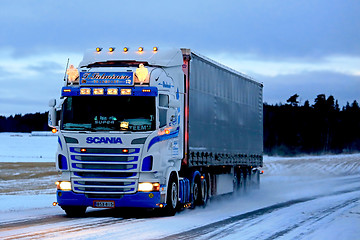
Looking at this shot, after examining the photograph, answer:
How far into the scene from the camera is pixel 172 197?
16734 millimetres

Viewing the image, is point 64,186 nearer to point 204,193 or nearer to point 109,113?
point 109,113

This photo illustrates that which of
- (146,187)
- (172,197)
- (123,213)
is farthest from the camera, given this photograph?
(123,213)

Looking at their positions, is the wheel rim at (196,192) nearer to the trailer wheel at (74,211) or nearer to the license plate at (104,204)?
the trailer wheel at (74,211)

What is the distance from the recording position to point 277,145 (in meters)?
149

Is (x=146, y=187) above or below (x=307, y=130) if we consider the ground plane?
below

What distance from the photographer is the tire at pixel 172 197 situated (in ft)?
54.2

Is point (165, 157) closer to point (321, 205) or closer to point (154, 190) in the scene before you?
point (154, 190)

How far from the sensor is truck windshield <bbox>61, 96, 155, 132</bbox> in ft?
51.8

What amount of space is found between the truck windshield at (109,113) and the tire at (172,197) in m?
1.74

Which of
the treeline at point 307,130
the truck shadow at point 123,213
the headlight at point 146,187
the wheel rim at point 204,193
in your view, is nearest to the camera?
the headlight at point 146,187

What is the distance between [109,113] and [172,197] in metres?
2.65

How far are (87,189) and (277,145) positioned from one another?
135 m

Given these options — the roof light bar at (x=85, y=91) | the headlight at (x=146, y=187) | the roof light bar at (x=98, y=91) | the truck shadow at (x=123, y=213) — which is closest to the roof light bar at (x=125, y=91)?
the roof light bar at (x=98, y=91)

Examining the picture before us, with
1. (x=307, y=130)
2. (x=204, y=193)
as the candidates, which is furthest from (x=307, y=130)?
(x=204, y=193)
